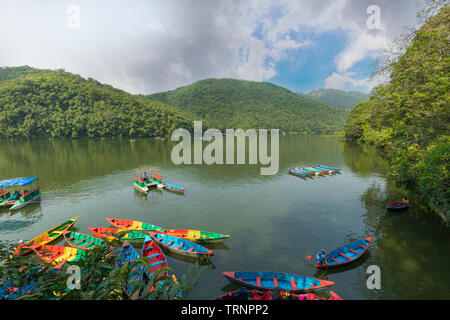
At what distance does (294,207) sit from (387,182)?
61.4 ft

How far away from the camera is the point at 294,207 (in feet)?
81.4

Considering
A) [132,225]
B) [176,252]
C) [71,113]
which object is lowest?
[176,252]

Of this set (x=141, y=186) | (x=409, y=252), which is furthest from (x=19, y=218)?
(x=409, y=252)

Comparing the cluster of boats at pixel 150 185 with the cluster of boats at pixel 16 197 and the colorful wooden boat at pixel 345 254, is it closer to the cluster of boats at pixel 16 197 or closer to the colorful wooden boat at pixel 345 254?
the cluster of boats at pixel 16 197

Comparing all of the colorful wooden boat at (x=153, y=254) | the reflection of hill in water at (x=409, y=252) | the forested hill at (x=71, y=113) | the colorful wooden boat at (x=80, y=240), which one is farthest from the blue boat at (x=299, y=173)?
the forested hill at (x=71, y=113)

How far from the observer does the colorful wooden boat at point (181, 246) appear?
15367mm

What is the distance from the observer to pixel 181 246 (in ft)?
53.0

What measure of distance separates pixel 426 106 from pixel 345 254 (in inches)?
551

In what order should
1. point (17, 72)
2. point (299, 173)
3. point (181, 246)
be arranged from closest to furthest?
point (181, 246)
point (299, 173)
point (17, 72)

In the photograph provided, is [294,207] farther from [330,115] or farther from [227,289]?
[330,115]

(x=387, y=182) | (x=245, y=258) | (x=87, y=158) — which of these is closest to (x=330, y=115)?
(x=387, y=182)

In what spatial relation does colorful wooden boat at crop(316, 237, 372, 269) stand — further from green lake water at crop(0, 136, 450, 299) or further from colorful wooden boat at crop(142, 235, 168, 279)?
colorful wooden boat at crop(142, 235, 168, 279)

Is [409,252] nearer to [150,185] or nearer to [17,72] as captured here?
[150,185]

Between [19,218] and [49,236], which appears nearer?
[49,236]
